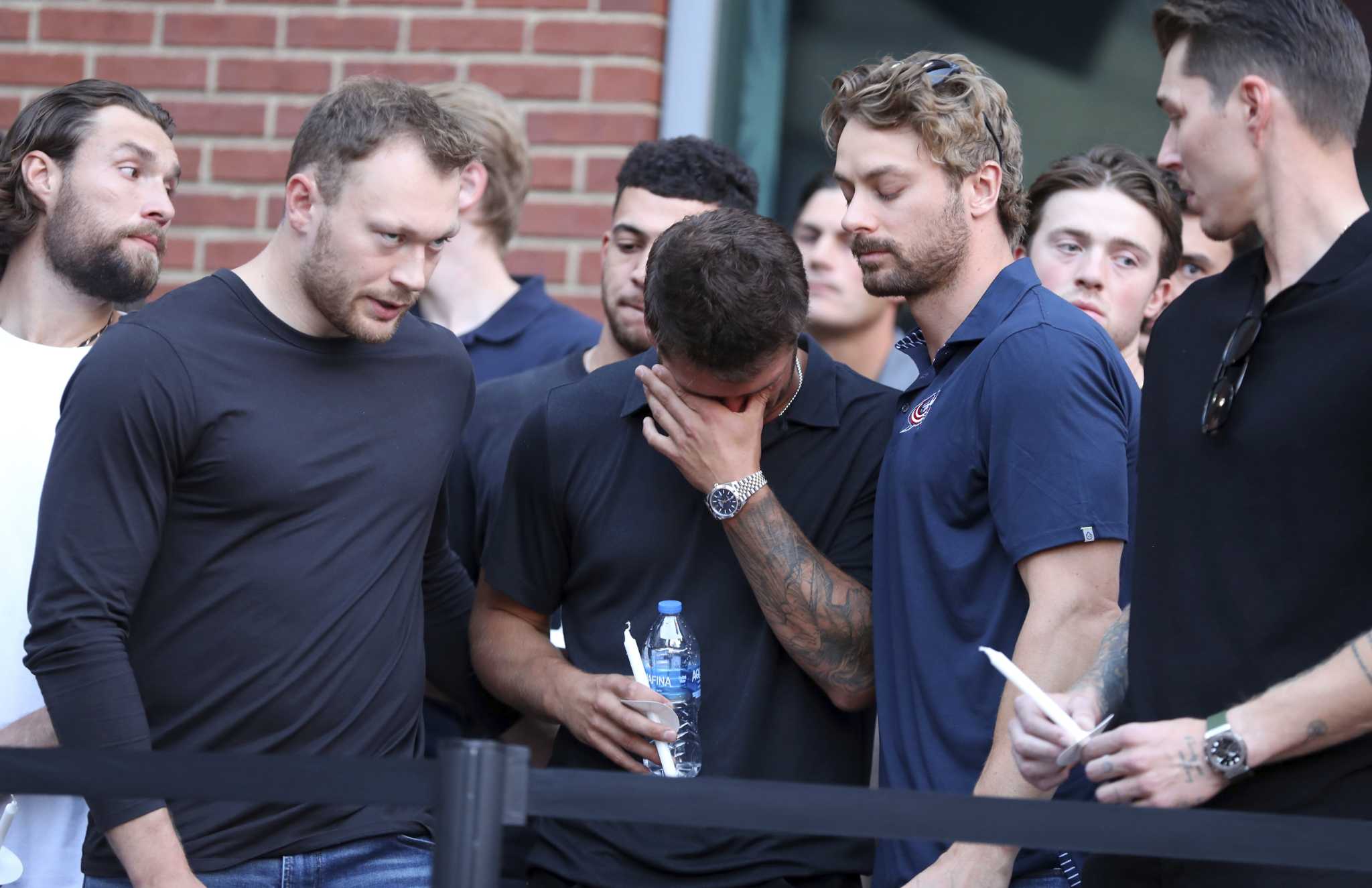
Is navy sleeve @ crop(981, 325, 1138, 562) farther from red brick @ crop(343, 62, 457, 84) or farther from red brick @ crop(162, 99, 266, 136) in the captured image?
red brick @ crop(162, 99, 266, 136)

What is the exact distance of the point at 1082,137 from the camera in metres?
4.93

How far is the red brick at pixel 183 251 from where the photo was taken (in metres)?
4.91

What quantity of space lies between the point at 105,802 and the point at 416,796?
936mm

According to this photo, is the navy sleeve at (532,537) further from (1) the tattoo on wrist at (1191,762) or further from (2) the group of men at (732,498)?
(1) the tattoo on wrist at (1191,762)

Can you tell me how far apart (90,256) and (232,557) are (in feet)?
3.32

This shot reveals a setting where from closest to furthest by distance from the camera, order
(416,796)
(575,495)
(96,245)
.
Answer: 1. (416,796)
2. (575,495)
3. (96,245)

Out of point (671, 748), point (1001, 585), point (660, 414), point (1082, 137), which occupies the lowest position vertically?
point (671, 748)

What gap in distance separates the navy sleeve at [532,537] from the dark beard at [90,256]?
1.01m

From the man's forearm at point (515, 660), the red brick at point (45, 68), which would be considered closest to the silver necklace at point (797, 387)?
the man's forearm at point (515, 660)

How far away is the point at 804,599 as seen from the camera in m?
2.89

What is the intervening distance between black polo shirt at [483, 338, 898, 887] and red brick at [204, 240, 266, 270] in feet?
6.70

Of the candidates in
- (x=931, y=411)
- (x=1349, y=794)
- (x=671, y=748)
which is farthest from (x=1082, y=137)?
(x=1349, y=794)

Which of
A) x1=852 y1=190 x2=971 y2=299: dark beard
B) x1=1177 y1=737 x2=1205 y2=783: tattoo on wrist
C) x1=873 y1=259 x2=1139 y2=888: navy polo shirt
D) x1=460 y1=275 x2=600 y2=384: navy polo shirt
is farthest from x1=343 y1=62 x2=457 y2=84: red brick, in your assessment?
x1=1177 y1=737 x2=1205 y2=783: tattoo on wrist

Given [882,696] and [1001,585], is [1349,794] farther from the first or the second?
[882,696]
